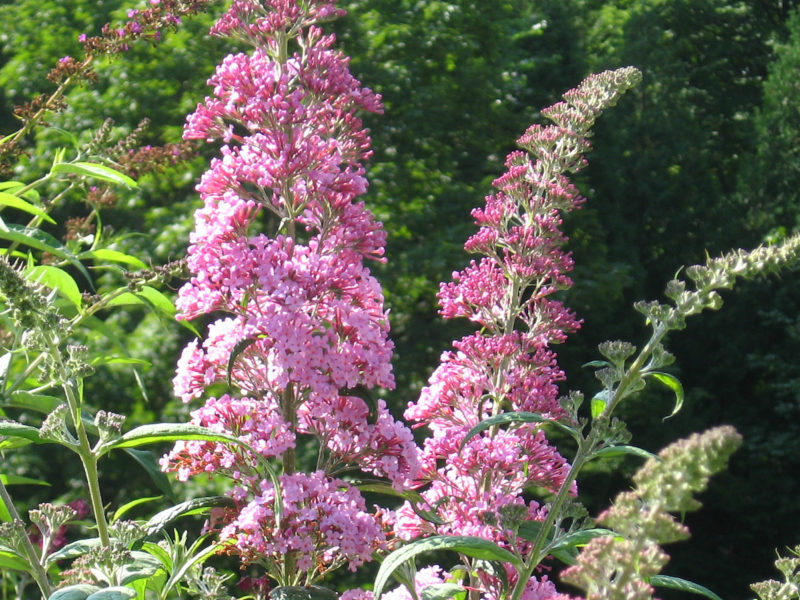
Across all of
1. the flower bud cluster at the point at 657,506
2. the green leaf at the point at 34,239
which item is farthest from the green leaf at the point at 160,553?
the flower bud cluster at the point at 657,506

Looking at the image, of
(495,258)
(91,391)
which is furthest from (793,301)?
(495,258)

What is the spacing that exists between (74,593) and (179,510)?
0.84 feet

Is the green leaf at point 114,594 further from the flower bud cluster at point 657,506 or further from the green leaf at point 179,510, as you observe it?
the flower bud cluster at point 657,506

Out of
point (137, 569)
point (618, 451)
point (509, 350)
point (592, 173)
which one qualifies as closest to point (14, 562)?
point (137, 569)

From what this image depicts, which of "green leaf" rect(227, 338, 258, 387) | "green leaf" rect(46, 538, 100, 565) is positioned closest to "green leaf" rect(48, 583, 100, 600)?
"green leaf" rect(46, 538, 100, 565)

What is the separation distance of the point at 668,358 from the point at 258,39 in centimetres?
86

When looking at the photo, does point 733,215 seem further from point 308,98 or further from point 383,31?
point 308,98

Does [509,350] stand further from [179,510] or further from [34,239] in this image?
[34,239]

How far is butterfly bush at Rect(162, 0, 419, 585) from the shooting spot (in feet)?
4.75

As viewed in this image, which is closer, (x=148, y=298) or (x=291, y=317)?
(x=291, y=317)

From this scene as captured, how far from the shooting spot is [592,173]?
44.8 feet

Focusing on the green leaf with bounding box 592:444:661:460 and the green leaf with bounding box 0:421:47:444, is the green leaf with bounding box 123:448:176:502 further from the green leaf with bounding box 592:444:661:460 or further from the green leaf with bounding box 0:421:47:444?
the green leaf with bounding box 592:444:661:460

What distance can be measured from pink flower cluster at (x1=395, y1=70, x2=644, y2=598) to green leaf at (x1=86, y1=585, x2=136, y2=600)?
634mm

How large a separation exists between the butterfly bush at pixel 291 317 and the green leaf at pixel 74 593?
10.6 inches
